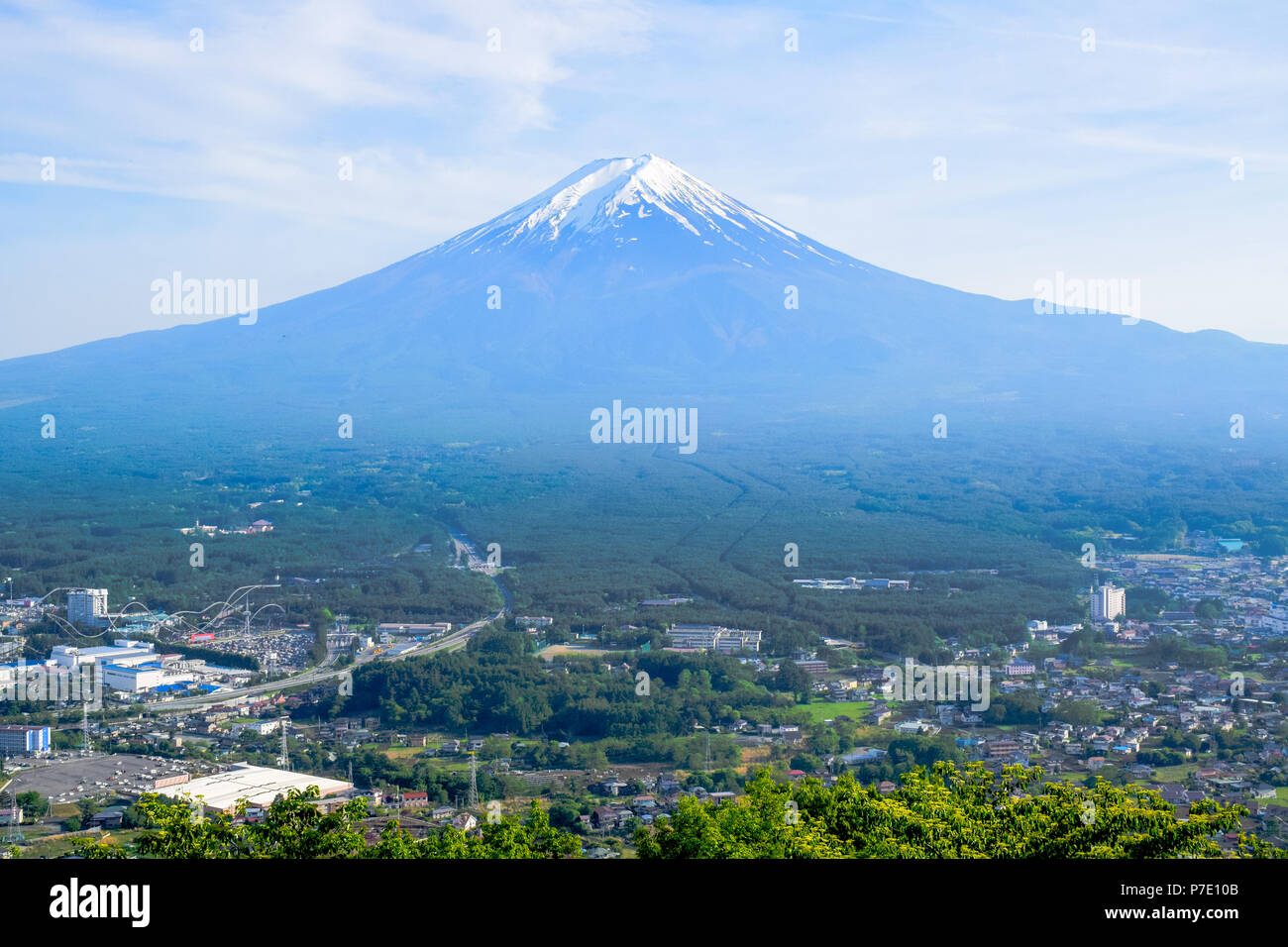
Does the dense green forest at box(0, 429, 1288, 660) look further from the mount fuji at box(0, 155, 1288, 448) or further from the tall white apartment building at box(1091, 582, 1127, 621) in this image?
the mount fuji at box(0, 155, 1288, 448)

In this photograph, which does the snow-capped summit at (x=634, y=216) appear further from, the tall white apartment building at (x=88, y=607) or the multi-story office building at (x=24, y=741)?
the multi-story office building at (x=24, y=741)

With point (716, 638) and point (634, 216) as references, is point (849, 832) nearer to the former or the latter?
point (716, 638)

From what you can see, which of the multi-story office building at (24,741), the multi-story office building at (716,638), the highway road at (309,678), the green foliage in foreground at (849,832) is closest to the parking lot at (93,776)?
the multi-story office building at (24,741)

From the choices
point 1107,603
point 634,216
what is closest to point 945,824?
point 1107,603

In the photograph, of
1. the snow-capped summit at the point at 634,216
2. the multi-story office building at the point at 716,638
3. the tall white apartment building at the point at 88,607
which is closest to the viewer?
the multi-story office building at the point at 716,638

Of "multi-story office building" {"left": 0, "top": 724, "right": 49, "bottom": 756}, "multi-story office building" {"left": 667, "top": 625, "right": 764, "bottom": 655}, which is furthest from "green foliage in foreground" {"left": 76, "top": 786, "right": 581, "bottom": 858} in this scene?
"multi-story office building" {"left": 667, "top": 625, "right": 764, "bottom": 655}
